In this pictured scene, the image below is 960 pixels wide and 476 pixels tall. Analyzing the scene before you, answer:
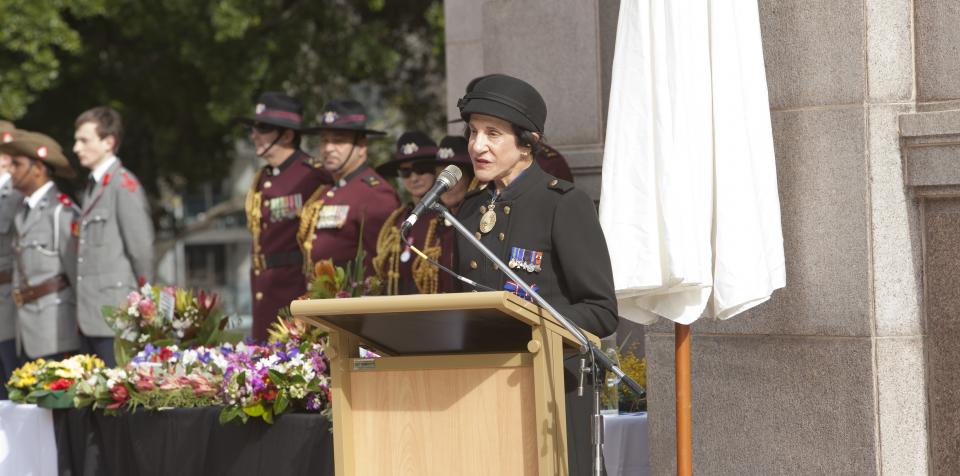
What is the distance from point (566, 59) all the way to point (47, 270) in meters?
3.92

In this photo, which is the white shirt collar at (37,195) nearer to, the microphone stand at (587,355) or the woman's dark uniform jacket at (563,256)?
the woman's dark uniform jacket at (563,256)

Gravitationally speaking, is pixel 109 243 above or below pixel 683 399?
above

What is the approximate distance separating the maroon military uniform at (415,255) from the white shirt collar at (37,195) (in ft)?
9.05

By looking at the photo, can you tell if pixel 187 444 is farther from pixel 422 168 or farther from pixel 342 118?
pixel 342 118

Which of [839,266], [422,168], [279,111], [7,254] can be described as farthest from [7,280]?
[839,266]

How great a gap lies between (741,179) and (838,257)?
2.16 ft

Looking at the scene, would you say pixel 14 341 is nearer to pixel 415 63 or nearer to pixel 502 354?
pixel 502 354

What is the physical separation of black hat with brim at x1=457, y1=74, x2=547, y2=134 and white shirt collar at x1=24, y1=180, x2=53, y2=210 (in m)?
5.81

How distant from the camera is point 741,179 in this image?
5195mm

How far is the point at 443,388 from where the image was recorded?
4.32m

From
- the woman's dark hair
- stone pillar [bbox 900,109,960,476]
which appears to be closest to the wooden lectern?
the woman's dark hair

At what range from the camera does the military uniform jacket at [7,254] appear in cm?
1015

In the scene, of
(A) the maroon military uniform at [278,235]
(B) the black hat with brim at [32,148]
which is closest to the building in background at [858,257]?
(A) the maroon military uniform at [278,235]

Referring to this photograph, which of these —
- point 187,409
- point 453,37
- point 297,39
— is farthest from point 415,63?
point 187,409
